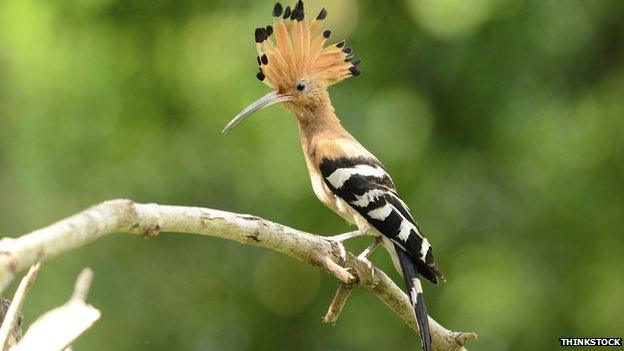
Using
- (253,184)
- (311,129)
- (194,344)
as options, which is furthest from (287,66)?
(194,344)

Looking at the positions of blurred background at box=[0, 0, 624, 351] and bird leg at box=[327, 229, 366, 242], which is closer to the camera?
bird leg at box=[327, 229, 366, 242]

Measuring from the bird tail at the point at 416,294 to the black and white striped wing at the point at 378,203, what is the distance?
34 millimetres

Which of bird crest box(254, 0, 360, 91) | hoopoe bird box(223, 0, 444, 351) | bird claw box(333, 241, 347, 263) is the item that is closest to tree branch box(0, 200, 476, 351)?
bird claw box(333, 241, 347, 263)

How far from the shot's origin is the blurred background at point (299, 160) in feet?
20.6

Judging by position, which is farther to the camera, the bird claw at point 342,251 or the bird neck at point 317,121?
the bird neck at point 317,121

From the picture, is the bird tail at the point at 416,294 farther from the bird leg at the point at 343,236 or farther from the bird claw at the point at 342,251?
the bird claw at the point at 342,251

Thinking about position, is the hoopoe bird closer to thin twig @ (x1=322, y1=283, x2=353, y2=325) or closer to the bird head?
the bird head

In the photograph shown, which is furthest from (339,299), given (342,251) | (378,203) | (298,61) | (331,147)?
(298,61)

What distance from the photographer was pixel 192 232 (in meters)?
2.42

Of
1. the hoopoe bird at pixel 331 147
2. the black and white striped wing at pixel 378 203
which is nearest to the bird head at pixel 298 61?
the hoopoe bird at pixel 331 147

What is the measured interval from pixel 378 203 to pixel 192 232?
1.29 m

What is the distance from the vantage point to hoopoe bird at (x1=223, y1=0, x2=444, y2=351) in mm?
3525

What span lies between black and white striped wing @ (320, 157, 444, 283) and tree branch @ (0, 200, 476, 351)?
0.23 meters

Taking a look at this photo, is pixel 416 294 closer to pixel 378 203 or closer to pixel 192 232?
pixel 378 203
